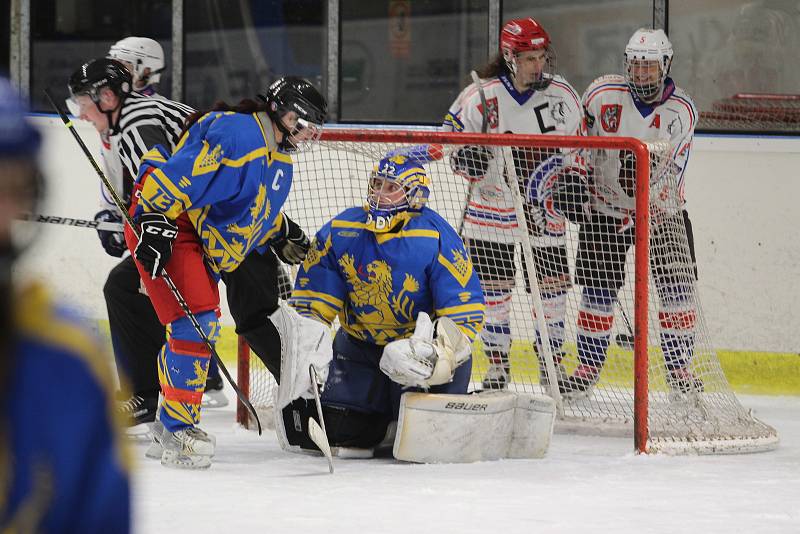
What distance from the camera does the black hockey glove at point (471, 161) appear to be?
3.85 meters

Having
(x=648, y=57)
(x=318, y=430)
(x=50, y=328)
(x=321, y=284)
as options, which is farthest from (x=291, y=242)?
(x=50, y=328)

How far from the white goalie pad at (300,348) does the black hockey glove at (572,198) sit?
3.33ft

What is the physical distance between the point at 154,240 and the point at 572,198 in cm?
147

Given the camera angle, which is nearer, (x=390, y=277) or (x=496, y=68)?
(x=390, y=277)

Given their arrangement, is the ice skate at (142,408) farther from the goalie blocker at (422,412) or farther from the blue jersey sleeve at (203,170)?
the blue jersey sleeve at (203,170)

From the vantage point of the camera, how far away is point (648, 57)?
12.4ft

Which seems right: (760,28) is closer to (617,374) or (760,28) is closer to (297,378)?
(617,374)

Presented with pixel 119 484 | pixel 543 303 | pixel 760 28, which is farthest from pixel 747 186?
pixel 119 484

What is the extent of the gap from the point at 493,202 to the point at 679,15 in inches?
59.8

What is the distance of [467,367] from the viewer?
10.9 feet

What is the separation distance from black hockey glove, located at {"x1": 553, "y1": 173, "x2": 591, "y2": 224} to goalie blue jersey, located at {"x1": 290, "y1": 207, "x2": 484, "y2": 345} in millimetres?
687

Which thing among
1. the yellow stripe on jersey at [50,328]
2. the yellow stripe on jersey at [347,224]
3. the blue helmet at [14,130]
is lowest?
the yellow stripe on jersey at [50,328]

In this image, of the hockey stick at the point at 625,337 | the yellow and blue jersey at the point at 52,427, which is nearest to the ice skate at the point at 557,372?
the hockey stick at the point at 625,337

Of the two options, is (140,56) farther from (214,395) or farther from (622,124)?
(622,124)
